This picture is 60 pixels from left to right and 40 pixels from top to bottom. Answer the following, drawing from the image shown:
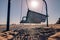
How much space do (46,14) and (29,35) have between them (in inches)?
446

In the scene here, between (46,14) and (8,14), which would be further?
(46,14)

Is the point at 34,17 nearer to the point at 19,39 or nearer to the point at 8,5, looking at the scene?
the point at 8,5

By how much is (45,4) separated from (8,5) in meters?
10.1

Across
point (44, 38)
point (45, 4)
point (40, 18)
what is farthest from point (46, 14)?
point (44, 38)

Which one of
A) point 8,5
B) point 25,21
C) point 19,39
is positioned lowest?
point 19,39

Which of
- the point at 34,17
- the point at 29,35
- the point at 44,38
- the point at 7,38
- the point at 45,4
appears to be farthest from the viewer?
the point at 45,4

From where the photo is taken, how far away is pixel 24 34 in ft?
34.0

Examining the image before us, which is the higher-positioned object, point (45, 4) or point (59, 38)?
point (45, 4)

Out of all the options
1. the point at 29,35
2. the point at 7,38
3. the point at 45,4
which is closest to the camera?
the point at 7,38

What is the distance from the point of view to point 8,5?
37.4 ft

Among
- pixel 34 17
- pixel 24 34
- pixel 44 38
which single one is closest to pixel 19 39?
pixel 24 34

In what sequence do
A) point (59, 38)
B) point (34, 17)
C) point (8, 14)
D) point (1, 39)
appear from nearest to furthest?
1. point (59, 38)
2. point (1, 39)
3. point (8, 14)
4. point (34, 17)

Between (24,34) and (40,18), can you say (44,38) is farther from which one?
(40,18)

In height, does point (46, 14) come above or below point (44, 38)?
above
